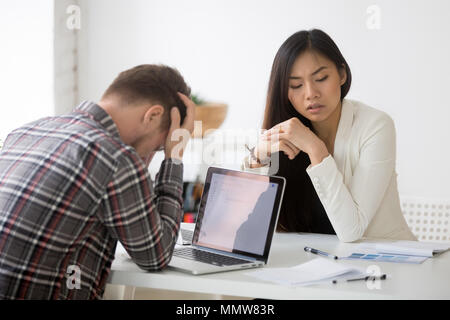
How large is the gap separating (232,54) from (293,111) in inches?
54.8

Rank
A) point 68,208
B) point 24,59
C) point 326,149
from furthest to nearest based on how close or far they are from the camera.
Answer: point 24,59, point 326,149, point 68,208

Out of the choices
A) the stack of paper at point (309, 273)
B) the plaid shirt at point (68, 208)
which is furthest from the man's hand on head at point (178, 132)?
the stack of paper at point (309, 273)

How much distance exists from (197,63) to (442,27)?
132 cm

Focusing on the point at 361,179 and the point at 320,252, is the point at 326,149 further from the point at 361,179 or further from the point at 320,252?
the point at 320,252

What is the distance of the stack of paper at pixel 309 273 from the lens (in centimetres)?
123

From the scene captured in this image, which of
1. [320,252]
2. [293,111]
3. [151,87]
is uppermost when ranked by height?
[151,87]

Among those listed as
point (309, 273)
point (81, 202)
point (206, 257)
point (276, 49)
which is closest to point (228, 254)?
point (206, 257)

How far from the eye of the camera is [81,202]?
1.11m

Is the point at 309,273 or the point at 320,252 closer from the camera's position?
the point at 309,273

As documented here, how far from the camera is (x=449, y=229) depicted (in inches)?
117

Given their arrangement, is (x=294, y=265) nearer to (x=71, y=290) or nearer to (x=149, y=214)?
(x=149, y=214)

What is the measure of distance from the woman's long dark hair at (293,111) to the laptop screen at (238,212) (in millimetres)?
416

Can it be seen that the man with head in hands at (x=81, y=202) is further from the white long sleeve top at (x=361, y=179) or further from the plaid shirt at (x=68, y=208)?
the white long sleeve top at (x=361, y=179)

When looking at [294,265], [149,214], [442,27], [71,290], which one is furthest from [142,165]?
[442,27]
